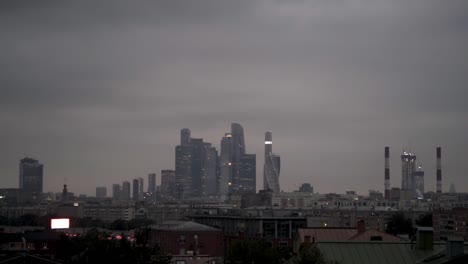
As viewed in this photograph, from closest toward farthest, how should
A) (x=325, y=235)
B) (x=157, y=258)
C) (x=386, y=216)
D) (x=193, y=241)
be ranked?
(x=157, y=258), (x=325, y=235), (x=193, y=241), (x=386, y=216)

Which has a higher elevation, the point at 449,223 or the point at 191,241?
the point at 449,223

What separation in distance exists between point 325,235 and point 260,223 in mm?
54714

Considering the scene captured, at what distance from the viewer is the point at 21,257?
199 ft

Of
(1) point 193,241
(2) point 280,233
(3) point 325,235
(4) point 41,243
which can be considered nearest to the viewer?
(3) point 325,235

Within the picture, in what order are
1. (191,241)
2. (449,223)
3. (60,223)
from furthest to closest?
(449,223), (60,223), (191,241)

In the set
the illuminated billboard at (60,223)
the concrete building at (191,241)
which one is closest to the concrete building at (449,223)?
the concrete building at (191,241)

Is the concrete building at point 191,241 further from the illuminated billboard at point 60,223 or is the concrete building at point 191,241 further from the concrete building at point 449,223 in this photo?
the concrete building at point 449,223

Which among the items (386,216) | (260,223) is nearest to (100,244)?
(260,223)

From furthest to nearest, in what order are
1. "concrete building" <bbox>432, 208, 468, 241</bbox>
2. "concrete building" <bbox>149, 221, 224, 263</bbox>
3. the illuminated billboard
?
"concrete building" <bbox>432, 208, 468, 241</bbox> < the illuminated billboard < "concrete building" <bbox>149, 221, 224, 263</bbox>

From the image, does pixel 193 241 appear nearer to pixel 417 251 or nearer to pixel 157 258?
pixel 157 258

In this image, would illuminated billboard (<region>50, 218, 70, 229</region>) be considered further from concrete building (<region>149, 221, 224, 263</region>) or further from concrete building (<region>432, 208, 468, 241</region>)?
concrete building (<region>432, 208, 468, 241</region>)

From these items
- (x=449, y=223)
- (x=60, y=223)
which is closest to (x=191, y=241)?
(x=60, y=223)

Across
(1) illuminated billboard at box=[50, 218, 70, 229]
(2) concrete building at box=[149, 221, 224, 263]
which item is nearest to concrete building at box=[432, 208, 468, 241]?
(2) concrete building at box=[149, 221, 224, 263]

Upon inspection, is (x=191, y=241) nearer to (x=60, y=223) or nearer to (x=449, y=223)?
(x=60, y=223)
